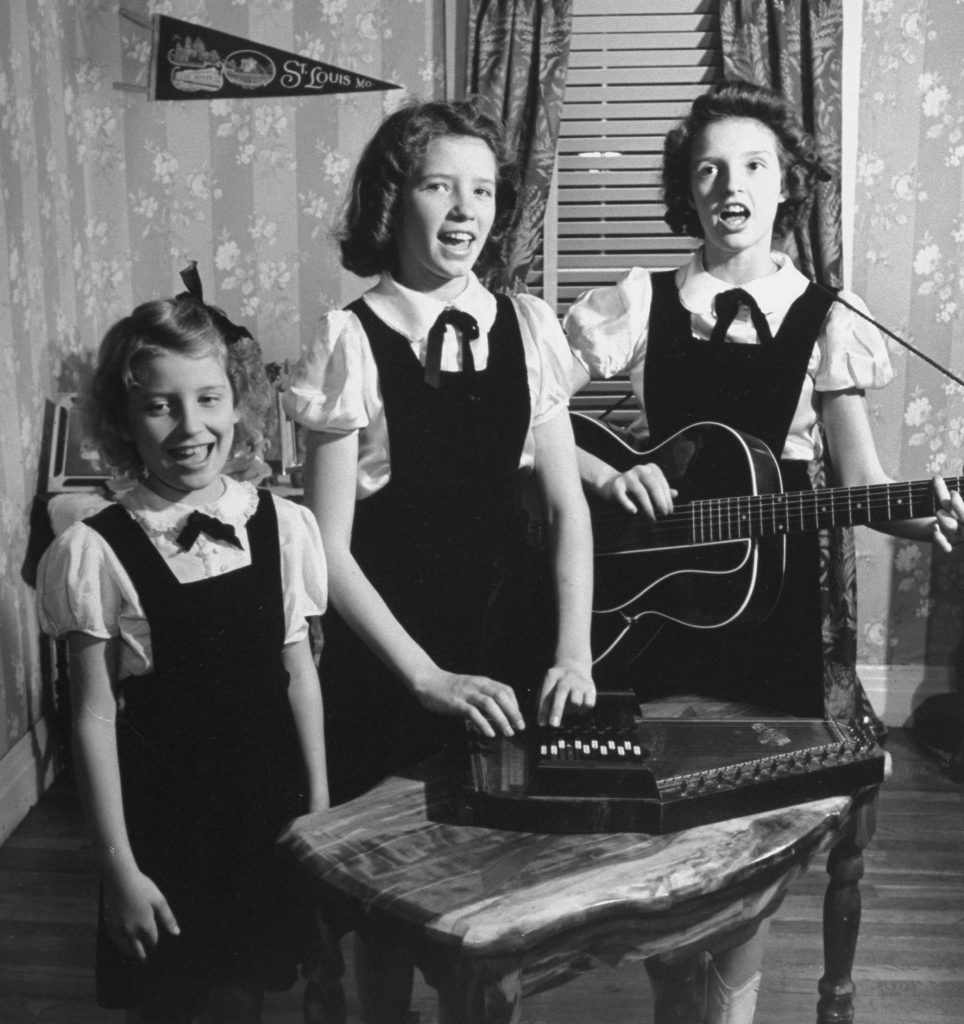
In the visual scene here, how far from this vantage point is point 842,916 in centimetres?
140

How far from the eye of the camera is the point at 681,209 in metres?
1.57

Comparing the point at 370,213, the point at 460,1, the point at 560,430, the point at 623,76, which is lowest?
the point at 560,430

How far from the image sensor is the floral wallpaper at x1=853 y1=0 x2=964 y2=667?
307 centimetres

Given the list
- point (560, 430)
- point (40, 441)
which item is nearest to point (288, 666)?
point (560, 430)

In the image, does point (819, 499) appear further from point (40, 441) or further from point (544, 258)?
point (40, 441)

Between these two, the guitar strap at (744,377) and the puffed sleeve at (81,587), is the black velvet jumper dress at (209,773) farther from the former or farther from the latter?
the guitar strap at (744,377)

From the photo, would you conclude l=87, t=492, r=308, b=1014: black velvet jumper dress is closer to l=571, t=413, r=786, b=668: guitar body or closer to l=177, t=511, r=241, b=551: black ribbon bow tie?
l=177, t=511, r=241, b=551: black ribbon bow tie

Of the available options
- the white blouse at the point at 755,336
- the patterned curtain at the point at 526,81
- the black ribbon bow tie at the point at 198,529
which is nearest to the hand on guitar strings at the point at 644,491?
the white blouse at the point at 755,336

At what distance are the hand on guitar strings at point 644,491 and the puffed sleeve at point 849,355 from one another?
265 millimetres

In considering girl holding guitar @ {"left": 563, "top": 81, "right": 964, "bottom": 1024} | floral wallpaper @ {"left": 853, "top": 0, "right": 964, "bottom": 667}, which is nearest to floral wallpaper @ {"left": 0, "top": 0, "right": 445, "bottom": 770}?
floral wallpaper @ {"left": 853, "top": 0, "right": 964, "bottom": 667}

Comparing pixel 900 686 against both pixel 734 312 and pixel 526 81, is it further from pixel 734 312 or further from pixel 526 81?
pixel 734 312

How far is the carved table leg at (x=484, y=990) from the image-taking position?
869 mm

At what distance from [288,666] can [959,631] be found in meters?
2.76

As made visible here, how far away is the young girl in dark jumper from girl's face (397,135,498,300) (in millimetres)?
240
